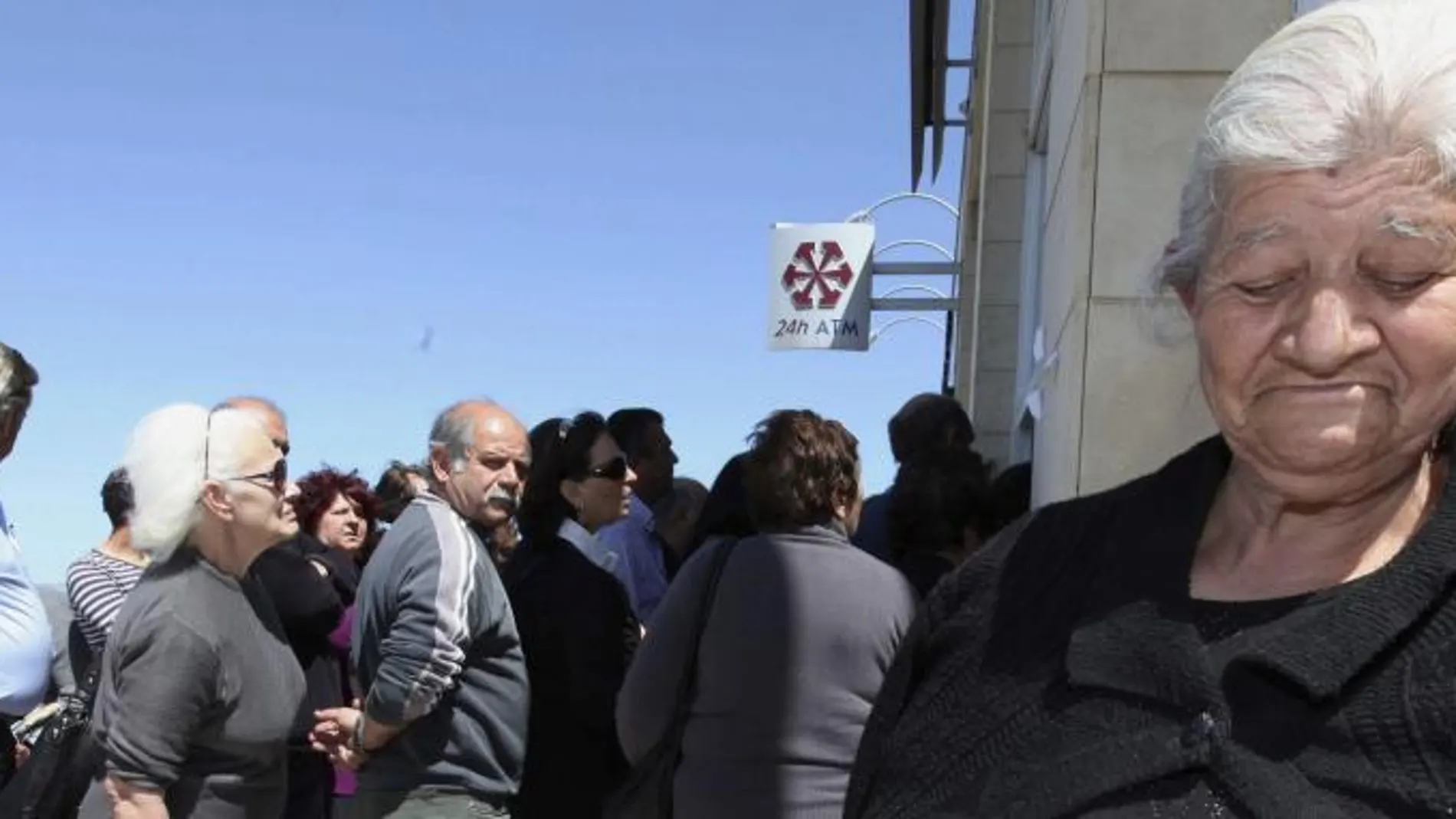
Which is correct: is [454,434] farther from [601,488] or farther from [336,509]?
[336,509]

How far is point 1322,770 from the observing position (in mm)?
1234

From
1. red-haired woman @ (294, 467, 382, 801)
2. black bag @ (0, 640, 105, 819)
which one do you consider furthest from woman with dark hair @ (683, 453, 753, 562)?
red-haired woman @ (294, 467, 382, 801)

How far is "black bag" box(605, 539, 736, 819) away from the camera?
3605 mm

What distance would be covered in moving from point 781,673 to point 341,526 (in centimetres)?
393

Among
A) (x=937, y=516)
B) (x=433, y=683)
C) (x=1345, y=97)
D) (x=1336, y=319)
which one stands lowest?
(x=433, y=683)

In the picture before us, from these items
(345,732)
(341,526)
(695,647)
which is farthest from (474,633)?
(341,526)

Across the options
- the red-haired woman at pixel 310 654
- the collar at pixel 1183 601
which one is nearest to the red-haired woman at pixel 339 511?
the red-haired woman at pixel 310 654

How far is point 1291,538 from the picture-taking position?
4.68 feet

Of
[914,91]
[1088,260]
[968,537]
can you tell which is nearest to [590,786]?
[968,537]

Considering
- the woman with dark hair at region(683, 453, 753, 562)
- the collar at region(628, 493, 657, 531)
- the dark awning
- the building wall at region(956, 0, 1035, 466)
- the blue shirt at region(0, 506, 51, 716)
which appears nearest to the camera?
the blue shirt at region(0, 506, 51, 716)

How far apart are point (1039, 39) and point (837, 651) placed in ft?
14.6

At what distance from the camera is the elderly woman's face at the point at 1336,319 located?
1.27m

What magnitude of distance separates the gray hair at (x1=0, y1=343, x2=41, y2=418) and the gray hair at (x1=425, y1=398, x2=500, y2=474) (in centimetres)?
114

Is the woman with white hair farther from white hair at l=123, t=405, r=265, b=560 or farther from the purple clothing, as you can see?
the purple clothing
